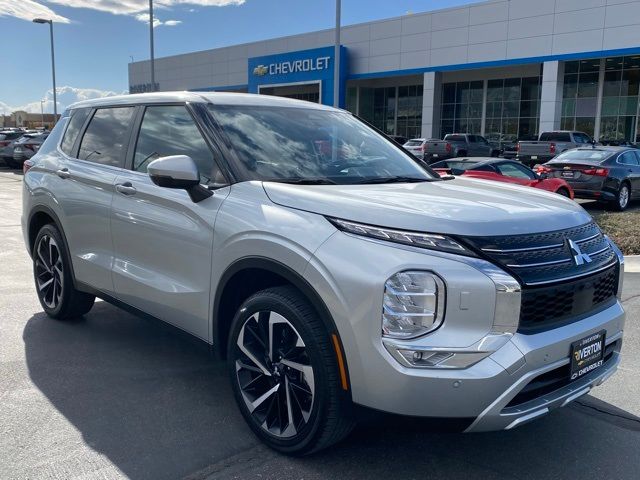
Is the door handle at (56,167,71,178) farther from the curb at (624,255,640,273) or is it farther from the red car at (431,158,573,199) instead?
the red car at (431,158,573,199)

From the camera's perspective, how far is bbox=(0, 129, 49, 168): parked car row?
86.7 feet

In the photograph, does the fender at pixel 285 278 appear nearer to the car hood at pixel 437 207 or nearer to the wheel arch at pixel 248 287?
the wheel arch at pixel 248 287

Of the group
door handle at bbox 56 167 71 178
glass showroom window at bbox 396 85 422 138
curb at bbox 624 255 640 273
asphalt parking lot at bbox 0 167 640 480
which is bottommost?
asphalt parking lot at bbox 0 167 640 480

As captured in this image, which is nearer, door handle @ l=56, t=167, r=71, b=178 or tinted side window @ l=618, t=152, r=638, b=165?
door handle @ l=56, t=167, r=71, b=178

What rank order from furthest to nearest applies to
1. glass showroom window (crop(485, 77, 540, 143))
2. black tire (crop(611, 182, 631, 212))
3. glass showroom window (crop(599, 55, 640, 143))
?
glass showroom window (crop(485, 77, 540, 143)) → glass showroom window (crop(599, 55, 640, 143)) → black tire (crop(611, 182, 631, 212))

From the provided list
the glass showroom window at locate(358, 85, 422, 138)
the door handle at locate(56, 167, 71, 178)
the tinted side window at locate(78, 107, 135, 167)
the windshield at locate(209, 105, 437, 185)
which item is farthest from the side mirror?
the glass showroom window at locate(358, 85, 422, 138)

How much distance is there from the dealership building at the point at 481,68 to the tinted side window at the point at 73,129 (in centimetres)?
3095

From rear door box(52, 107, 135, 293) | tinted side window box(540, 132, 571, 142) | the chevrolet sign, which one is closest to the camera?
rear door box(52, 107, 135, 293)

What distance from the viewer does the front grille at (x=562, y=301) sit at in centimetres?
272

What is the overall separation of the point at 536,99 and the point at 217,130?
126 feet

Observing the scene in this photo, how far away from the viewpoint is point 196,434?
3.43 meters

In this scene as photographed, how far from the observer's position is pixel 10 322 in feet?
17.6

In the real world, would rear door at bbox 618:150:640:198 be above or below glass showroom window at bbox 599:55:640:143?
below

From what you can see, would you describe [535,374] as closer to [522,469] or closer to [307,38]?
[522,469]
